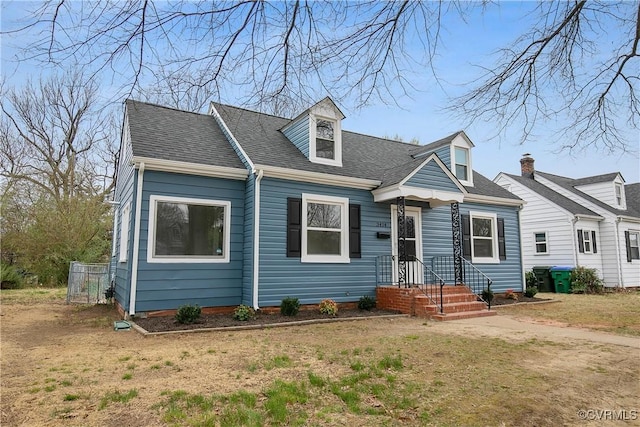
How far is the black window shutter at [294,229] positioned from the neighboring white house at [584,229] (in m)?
11.5

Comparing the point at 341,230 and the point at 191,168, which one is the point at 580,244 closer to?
the point at 341,230

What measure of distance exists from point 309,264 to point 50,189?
59.5ft

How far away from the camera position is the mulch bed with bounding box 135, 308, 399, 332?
7.07 m

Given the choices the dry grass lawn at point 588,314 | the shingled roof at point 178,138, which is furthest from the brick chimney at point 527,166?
the shingled roof at point 178,138

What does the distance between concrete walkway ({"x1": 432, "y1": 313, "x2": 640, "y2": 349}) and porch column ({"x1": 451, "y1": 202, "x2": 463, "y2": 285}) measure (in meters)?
2.69

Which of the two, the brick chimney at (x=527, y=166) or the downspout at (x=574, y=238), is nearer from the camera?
the downspout at (x=574, y=238)

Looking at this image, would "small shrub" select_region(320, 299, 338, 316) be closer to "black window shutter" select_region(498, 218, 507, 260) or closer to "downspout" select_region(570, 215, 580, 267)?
"black window shutter" select_region(498, 218, 507, 260)

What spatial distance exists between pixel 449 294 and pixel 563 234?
10705mm

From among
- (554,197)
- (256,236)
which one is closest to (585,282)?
(554,197)

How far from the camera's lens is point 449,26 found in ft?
12.4

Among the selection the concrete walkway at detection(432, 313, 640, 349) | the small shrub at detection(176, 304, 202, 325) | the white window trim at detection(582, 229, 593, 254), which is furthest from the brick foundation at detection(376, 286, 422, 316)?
the white window trim at detection(582, 229, 593, 254)

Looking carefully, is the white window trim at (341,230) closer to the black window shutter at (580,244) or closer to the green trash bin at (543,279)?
the green trash bin at (543,279)

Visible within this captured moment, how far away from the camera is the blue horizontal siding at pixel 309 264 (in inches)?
344

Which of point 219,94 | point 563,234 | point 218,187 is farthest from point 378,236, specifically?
point 563,234
